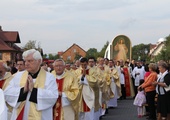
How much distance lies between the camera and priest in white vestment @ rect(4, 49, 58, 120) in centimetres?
577

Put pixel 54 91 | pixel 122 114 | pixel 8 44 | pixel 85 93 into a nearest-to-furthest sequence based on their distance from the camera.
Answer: pixel 54 91, pixel 85 93, pixel 122 114, pixel 8 44

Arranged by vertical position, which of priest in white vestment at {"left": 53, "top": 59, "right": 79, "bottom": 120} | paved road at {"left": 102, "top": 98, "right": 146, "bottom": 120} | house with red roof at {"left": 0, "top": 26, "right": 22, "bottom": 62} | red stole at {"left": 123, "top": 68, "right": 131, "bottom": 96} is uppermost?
house with red roof at {"left": 0, "top": 26, "right": 22, "bottom": 62}

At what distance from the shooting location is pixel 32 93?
18.9 ft

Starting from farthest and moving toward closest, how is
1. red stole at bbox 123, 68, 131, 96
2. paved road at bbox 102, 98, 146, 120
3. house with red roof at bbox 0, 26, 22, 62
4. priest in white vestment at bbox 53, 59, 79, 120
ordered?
Answer: 1. house with red roof at bbox 0, 26, 22, 62
2. red stole at bbox 123, 68, 131, 96
3. paved road at bbox 102, 98, 146, 120
4. priest in white vestment at bbox 53, 59, 79, 120

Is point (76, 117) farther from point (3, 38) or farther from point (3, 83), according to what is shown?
point (3, 38)

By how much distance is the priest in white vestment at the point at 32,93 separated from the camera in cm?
577

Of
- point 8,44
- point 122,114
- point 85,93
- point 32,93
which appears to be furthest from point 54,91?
point 8,44

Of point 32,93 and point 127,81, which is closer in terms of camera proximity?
point 32,93

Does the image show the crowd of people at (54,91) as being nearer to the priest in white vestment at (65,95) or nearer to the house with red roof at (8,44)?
the priest in white vestment at (65,95)

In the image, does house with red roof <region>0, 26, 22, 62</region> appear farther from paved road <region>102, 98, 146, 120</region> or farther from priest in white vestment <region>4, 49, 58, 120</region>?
priest in white vestment <region>4, 49, 58, 120</region>

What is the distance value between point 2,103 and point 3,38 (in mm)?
46715

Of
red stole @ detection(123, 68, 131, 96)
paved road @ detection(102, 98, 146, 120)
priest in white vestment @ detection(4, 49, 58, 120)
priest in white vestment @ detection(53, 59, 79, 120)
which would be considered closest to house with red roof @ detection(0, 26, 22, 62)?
red stole @ detection(123, 68, 131, 96)

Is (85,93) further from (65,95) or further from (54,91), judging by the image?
(54,91)

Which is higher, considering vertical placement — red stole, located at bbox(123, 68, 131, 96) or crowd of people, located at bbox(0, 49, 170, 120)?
red stole, located at bbox(123, 68, 131, 96)
